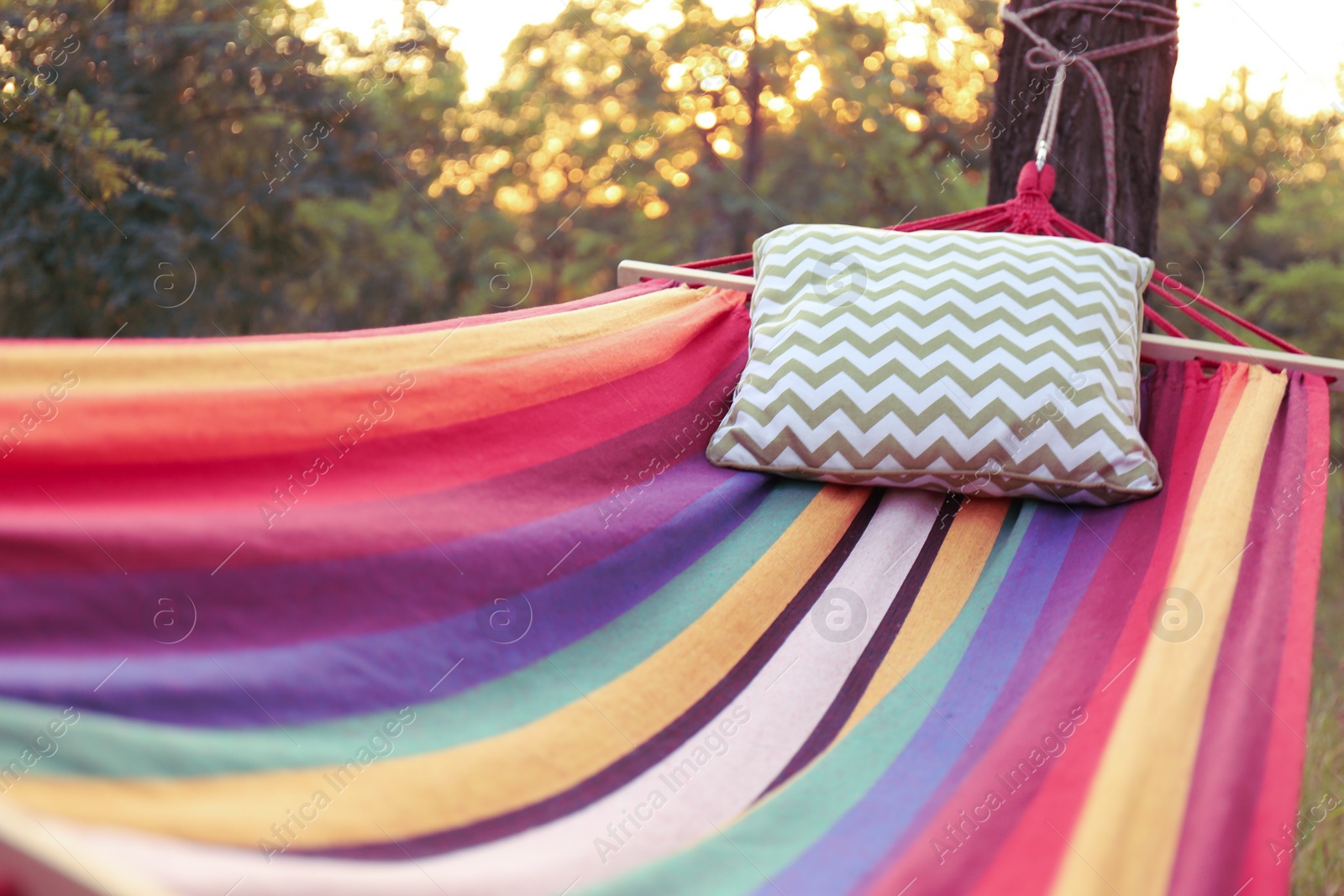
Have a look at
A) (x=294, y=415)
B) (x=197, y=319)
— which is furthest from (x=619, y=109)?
(x=294, y=415)

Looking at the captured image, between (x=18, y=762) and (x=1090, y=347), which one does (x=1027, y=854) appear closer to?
(x=18, y=762)

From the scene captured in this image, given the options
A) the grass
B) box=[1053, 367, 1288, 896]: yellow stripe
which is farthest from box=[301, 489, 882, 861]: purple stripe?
the grass

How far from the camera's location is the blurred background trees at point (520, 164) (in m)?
3.64

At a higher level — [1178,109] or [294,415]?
[1178,109]

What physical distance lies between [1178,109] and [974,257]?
521cm

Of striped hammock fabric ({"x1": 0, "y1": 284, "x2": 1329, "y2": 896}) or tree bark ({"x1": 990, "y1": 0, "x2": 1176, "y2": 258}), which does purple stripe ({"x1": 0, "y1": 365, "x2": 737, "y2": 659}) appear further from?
tree bark ({"x1": 990, "y1": 0, "x2": 1176, "y2": 258})

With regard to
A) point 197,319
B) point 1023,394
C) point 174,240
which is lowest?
point 197,319

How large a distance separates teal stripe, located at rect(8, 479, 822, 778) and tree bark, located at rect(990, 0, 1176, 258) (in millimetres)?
955

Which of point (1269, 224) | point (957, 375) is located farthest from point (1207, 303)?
point (1269, 224)

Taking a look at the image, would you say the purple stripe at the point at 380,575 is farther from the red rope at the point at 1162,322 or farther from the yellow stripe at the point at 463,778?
the red rope at the point at 1162,322

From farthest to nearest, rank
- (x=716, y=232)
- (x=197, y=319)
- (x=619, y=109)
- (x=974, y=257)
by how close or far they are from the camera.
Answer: (x=619, y=109), (x=716, y=232), (x=197, y=319), (x=974, y=257)

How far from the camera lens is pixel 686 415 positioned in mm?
1414

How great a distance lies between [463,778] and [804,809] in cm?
27

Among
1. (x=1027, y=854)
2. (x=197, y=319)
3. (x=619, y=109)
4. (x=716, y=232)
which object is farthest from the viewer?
(x=619, y=109)
